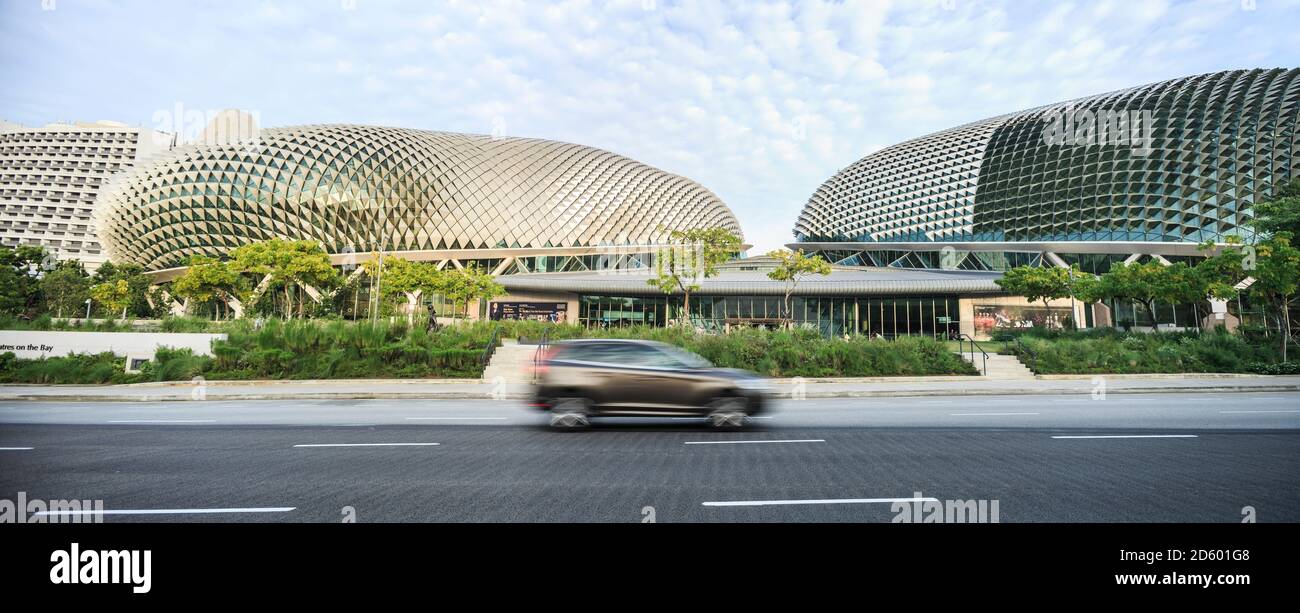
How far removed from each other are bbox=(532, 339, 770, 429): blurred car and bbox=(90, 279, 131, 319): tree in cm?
5901

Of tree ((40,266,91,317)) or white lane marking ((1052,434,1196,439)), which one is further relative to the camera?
tree ((40,266,91,317))

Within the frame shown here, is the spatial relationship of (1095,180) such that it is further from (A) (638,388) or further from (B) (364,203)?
(B) (364,203)

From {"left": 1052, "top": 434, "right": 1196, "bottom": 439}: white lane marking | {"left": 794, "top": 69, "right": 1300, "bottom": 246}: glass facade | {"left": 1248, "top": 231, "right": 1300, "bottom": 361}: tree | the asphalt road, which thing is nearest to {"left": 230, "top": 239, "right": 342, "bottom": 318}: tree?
the asphalt road

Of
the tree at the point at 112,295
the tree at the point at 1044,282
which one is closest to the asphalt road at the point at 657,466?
the tree at the point at 1044,282

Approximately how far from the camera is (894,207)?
189 ft

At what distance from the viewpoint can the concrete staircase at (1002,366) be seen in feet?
69.6

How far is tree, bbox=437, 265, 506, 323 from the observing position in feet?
132

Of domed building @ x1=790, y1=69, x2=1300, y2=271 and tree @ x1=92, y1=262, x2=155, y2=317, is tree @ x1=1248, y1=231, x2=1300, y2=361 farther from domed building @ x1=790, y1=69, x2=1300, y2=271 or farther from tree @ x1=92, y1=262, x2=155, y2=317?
tree @ x1=92, y1=262, x2=155, y2=317

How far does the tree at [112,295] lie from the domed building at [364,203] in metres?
7.05

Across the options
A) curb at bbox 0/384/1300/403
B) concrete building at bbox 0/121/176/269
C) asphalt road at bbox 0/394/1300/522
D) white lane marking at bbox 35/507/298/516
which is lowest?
curb at bbox 0/384/1300/403

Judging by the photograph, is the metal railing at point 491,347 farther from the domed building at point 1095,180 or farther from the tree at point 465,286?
the domed building at point 1095,180
